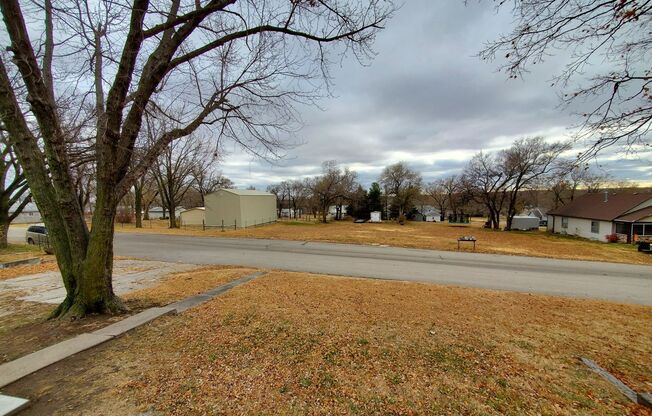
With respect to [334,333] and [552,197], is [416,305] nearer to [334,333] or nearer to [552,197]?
[334,333]

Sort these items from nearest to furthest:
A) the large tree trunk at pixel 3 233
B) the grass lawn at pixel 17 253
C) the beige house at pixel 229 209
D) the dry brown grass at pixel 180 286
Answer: the dry brown grass at pixel 180 286 < the grass lawn at pixel 17 253 < the large tree trunk at pixel 3 233 < the beige house at pixel 229 209

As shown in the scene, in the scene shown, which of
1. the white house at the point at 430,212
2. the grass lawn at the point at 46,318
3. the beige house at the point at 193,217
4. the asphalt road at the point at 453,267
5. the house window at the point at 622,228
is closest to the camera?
the grass lawn at the point at 46,318

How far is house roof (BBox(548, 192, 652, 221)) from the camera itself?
24578 mm

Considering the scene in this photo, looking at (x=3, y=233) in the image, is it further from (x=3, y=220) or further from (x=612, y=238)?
(x=612, y=238)

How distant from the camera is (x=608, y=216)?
990 inches

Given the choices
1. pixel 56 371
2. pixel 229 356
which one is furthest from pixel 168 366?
pixel 56 371

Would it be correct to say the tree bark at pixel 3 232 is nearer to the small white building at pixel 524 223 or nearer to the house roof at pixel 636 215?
the house roof at pixel 636 215

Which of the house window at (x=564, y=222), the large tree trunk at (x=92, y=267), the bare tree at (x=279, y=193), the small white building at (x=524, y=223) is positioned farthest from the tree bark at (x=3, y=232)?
the small white building at (x=524, y=223)

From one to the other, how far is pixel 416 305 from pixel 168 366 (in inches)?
→ 175

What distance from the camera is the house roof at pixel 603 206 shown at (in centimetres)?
2458

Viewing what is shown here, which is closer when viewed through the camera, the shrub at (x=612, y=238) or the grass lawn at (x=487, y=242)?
the grass lawn at (x=487, y=242)

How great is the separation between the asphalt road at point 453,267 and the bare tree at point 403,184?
34.7m

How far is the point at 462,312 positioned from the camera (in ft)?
17.1

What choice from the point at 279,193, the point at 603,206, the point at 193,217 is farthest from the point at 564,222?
the point at 279,193
